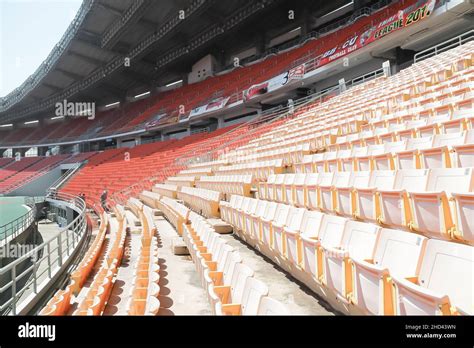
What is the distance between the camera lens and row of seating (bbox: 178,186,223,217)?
20.1ft

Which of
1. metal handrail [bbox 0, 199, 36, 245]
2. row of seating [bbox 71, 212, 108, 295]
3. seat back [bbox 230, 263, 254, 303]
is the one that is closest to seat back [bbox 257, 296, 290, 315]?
seat back [bbox 230, 263, 254, 303]

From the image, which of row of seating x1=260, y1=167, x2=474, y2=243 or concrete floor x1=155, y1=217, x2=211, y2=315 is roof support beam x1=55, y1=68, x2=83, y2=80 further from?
row of seating x1=260, y1=167, x2=474, y2=243

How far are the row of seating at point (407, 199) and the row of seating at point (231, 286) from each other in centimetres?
139

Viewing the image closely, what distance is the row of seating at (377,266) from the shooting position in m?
1.55

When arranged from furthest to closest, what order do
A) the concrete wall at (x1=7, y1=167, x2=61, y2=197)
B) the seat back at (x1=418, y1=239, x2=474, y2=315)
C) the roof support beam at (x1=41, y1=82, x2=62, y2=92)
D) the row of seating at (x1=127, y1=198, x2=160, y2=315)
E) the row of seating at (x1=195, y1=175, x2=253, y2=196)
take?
the roof support beam at (x1=41, y1=82, x2=62, y2=92) → the concrete wall at (x1=7, y1=167, x2=61, y2=197) → the row of seating at (x1=195, y1=175, x2=253, y2=196) → the row of seating at (x1=127, y1=198, x2=160, y2=315) → the seat back at (x1=418, y1=239, x2=474, y2=315)

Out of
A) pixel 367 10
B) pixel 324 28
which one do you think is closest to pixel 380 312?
pixel 367 10

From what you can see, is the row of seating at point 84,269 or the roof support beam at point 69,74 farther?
the roof support beam at point 69,74

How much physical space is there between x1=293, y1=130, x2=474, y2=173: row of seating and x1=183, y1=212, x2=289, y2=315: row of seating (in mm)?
2226

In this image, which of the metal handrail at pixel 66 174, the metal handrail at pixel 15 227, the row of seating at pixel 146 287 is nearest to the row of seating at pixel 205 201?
the row of seating at pixel 146 287

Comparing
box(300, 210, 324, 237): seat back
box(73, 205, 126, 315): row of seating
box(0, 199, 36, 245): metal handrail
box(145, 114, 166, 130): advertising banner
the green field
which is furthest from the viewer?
box(145, 114, 166, 130): advertising banner

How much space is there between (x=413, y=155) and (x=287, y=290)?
6.75 feet

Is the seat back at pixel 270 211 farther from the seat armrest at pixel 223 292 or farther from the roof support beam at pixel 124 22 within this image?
the roof support beam at pixel 124 22

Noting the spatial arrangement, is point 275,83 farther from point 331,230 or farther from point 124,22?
point 331,230

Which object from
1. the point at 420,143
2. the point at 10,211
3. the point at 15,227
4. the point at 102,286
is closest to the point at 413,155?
the point at 420,143
